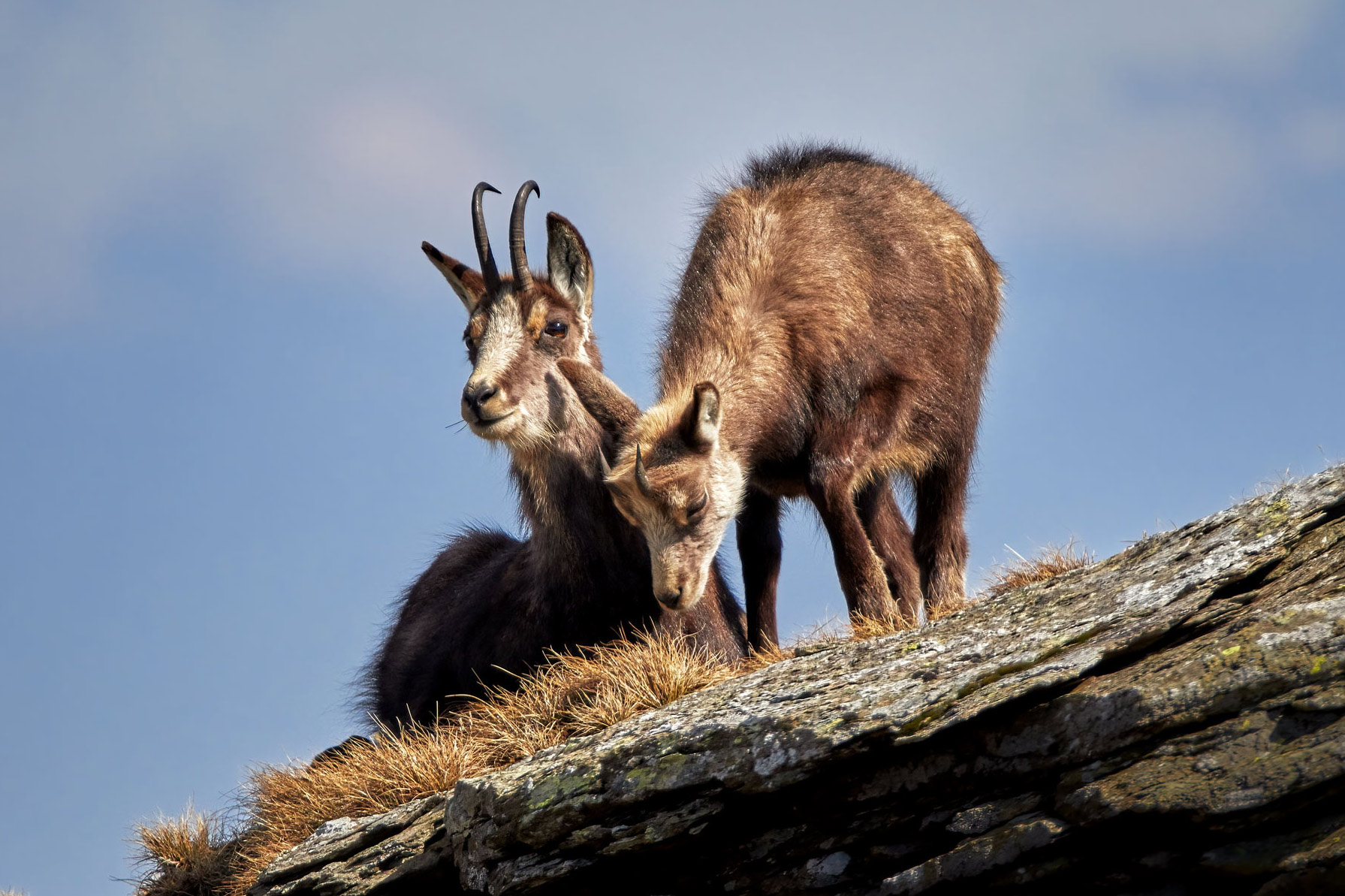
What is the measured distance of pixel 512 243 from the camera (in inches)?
347

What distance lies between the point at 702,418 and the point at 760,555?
173 cm

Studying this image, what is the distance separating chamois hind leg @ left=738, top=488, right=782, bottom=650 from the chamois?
0.47 feet

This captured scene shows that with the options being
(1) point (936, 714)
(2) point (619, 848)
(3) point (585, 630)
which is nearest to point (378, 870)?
(2) point (619, 848)

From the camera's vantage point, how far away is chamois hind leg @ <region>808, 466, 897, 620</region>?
7918 millimetres

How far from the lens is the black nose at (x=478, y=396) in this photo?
8.28 m

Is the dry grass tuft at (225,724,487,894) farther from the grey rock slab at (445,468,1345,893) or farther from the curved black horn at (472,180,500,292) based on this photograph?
the curved black horn at (472,180,500,292)

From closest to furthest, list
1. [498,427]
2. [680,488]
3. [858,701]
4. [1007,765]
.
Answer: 1. [1007,765]
2. [858,701]
3. [680,488]
4. [498,427]

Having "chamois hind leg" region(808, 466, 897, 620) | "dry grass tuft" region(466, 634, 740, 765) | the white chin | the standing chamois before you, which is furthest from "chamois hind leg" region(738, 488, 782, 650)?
the white chin

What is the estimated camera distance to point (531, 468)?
888 cm

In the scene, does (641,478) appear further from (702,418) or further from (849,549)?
(849,549)

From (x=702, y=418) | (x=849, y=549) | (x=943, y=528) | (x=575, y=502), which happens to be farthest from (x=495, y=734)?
(x=943, y=528)

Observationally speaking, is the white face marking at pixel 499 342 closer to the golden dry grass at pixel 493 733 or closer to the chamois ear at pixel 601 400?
the chamois ear at pixel 601 400

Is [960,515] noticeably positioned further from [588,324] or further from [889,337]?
[588,324]

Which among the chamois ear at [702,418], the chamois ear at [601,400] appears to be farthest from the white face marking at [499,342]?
the chamois ear at [702,418]
